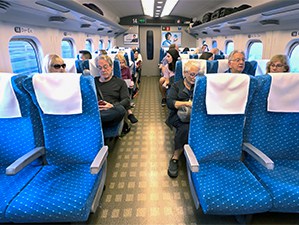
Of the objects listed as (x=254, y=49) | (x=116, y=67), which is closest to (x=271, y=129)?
(x=116, y=67)

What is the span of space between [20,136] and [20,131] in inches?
2.0

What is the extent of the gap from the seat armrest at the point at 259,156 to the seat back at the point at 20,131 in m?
1.98

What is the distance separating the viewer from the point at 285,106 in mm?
2059

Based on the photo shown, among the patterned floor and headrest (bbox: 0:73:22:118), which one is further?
the patterned floor

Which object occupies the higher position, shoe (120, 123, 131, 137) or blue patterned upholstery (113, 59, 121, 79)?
blue patterned upholstery (113, 59, 121, 79)

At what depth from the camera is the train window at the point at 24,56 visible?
144 inches

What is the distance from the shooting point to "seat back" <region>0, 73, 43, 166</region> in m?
1.99

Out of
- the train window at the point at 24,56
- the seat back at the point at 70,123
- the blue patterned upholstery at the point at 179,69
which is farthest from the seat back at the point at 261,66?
the train window at the point at 24,56

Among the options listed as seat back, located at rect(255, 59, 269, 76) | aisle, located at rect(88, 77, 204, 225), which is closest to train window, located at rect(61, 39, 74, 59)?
aisle, located at rect(88, 77, 204, 225)

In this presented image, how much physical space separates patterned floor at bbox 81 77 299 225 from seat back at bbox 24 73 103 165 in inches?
22.4

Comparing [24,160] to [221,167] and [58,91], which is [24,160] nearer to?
[58,91]

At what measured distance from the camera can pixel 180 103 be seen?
2826mm

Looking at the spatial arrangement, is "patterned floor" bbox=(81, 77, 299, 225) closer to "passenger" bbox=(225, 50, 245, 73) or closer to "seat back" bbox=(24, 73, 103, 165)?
"seat back" bbox=(24, 73, 103, 165)

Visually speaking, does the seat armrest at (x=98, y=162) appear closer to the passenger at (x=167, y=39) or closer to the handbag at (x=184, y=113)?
the handbag at (x=184, y=113)
